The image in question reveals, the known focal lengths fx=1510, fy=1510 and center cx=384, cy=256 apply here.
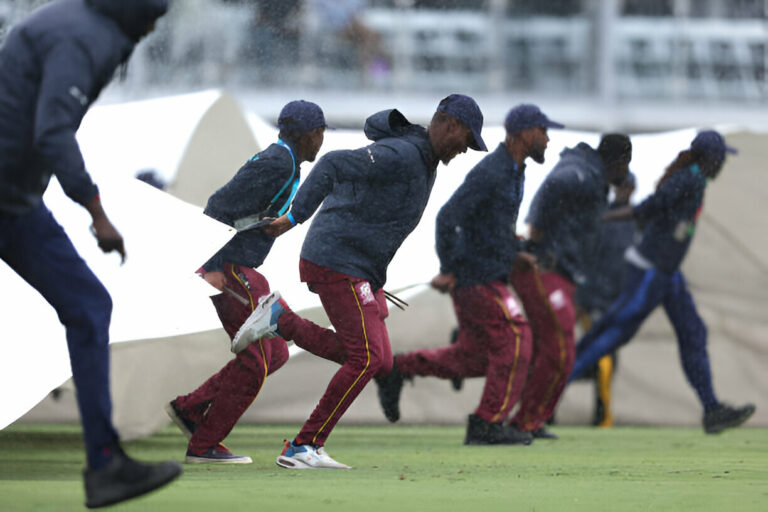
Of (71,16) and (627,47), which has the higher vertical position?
(627,47)

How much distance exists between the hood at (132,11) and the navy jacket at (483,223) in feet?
11.1

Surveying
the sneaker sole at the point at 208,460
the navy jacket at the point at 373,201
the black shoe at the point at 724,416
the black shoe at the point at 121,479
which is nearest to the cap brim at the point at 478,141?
the navy jacket at the point at 373,201

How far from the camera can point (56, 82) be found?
151 inches

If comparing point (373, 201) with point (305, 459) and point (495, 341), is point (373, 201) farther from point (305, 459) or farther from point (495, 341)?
point (495, 341)

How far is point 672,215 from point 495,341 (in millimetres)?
1985

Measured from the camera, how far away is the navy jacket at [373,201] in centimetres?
556

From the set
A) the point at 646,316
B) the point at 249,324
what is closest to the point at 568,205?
the point at 646,316

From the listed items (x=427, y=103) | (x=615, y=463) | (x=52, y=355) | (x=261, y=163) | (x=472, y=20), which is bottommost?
(x=615, y=463)

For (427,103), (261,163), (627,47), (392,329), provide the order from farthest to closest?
(627,47) → (427,103) → (392,329) → (261,163)

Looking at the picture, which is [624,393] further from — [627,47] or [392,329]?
[627,47]

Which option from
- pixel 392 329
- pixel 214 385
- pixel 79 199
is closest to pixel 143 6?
pixel 79 199

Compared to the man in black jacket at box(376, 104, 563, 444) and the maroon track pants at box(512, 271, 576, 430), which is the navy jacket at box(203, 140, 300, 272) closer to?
the man in black jacket at box(376, 104, 563, 444)

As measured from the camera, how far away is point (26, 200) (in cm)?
404

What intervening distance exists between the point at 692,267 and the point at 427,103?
24.4 ft
